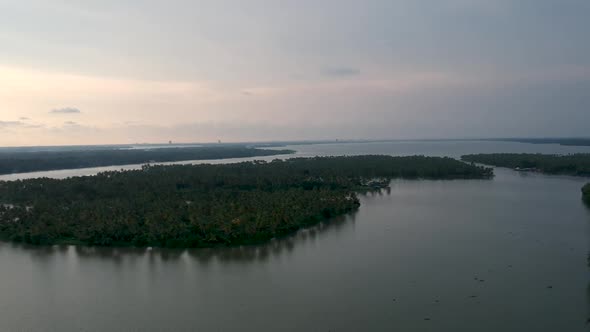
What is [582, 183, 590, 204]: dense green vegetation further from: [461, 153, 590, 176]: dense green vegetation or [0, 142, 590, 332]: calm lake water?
[461, 153, 590, 176]: dense green vegetation

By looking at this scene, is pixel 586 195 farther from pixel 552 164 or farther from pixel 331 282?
pixel 331 282

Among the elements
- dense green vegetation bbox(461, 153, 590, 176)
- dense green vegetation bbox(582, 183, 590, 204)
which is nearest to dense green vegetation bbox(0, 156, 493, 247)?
dense green vegetation bbox(582, 183, 590, 204)

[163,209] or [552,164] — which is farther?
[552,164]

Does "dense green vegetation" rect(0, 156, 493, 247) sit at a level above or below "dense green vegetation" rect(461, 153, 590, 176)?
below

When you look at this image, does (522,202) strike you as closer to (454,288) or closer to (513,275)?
(513,275)

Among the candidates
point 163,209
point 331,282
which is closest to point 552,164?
point 331,282

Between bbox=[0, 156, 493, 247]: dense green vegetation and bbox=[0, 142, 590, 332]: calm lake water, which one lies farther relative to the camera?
bbox=[0, 156, 493, 247]: dense green vegetation
